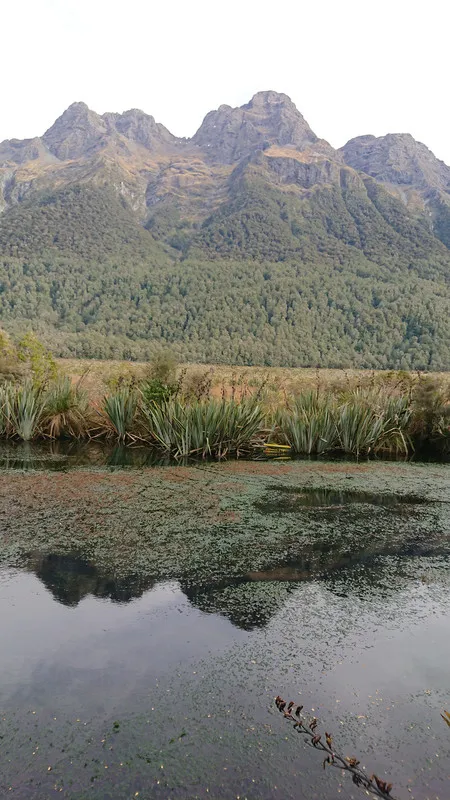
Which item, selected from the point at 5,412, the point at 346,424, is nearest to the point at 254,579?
the point at 346,424

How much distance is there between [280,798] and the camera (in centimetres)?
237

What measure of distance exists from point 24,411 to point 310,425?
5326 mm

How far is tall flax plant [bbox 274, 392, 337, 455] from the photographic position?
10.5 m

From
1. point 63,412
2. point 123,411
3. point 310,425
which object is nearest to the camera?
point 310,425

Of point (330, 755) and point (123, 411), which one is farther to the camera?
point (123, 411)

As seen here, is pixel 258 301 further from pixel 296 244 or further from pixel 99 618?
pixel 99 618

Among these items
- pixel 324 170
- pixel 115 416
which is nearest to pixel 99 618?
pixel 115 416

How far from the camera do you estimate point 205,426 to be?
32.3ft

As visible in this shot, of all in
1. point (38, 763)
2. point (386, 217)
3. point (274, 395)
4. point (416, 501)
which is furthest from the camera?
point (386, 217)

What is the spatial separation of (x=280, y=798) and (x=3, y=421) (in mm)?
10035

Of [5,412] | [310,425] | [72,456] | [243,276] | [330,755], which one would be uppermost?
[243,276]

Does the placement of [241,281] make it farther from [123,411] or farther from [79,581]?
[79,581]

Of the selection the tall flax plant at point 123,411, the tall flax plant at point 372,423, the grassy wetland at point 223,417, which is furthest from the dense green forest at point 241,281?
the tall flax plant at point 372,423

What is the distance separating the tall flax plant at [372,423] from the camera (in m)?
10.5
